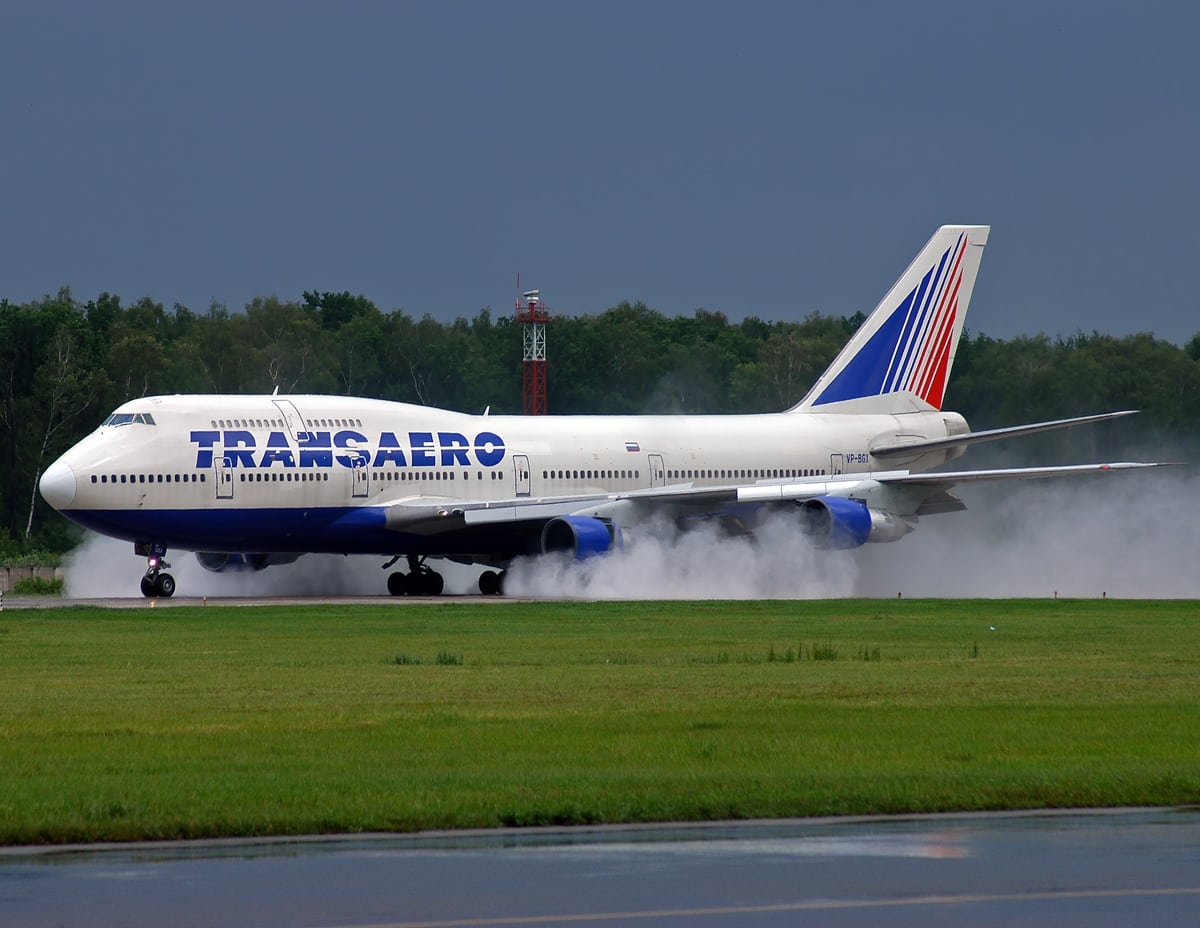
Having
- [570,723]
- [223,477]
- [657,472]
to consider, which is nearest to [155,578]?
[223,477]

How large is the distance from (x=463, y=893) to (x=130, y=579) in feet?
137

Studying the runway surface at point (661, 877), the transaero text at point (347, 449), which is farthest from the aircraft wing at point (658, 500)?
the runway surface at point (661, 877)

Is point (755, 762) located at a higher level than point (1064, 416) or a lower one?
lower

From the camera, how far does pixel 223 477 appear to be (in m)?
45.7

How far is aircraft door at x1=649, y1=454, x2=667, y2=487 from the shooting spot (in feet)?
172

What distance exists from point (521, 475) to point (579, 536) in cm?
383

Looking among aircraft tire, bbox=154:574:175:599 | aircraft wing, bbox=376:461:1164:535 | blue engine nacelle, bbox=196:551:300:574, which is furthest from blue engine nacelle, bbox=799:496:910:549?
aircraft tire, bbox=154:574:175:599

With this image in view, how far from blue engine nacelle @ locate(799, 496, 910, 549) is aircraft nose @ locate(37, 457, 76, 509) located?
17.3 m

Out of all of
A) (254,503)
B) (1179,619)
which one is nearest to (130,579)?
(254,503)

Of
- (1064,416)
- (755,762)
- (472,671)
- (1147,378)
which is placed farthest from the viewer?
(1147,378)

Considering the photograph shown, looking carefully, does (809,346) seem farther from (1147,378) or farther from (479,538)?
(479,538)

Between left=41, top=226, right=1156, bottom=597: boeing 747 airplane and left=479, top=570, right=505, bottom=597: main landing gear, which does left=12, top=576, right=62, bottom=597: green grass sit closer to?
left=41, top=226, right=1156, bottom=597: boeing 747 airplane

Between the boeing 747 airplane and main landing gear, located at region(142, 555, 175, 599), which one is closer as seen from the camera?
the boeing 747 airplane

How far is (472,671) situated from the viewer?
2605 centimetres
